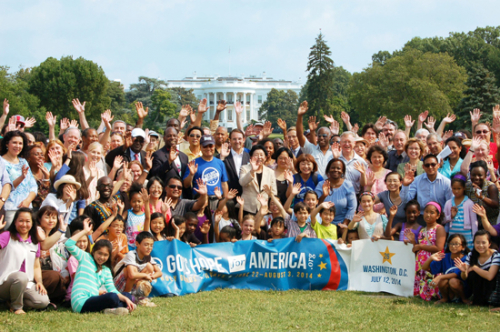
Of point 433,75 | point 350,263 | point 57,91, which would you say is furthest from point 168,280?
point 57,91

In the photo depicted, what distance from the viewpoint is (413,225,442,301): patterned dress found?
26.3ft

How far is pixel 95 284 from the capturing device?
7367mm

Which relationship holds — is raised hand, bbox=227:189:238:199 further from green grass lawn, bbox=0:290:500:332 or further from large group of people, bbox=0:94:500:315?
green grass lawn, bbox=0:290:500:332

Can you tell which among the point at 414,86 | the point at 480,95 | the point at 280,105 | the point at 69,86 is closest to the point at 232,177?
the point at 480,95

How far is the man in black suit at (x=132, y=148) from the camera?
1049cm

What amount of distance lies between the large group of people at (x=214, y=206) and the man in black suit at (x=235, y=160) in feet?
0.07

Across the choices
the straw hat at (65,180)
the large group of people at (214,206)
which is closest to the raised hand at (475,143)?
the large group of people at (214,206)

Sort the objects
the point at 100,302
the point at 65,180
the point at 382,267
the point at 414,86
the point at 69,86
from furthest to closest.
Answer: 1. the point at 69,86
2. the point at 414,86
3. the point at 382,267
4. the point at 65,180
5. the point at 100,302

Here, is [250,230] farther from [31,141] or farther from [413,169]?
[31,141]

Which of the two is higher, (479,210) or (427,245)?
(479,210)

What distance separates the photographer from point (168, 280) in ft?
27.8

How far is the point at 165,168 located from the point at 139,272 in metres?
2.72

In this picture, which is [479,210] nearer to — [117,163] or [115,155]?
[117,163]

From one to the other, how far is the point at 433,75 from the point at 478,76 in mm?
9366
